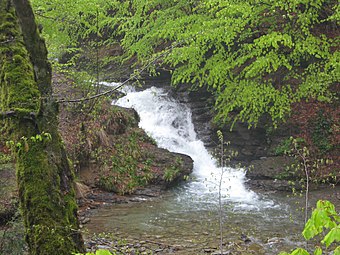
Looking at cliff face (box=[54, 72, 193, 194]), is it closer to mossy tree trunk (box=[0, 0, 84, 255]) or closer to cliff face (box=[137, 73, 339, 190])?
cliff face (box=[137, 73, 339, 190])

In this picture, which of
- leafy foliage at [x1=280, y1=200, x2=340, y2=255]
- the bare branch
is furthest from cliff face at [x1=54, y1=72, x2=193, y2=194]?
leafy foliage at [x1=280, y1=200, x2=340, y2=255]

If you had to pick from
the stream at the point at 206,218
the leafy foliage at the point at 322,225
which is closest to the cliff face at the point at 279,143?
the stream at the point at 206,218

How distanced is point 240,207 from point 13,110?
7.21m

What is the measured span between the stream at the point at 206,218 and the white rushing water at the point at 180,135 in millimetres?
38

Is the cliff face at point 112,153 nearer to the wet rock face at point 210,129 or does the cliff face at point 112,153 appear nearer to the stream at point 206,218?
the stream at point 206,218

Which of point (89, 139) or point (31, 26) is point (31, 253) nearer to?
point (31, 26)

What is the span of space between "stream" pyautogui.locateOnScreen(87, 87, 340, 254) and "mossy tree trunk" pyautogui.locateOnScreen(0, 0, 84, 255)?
2286mm

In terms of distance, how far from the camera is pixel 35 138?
3510 millimetres

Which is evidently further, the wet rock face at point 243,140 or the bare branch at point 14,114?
the wet rock face at point 243,140

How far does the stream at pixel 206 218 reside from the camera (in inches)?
288

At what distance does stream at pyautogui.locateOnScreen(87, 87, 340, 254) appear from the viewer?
7305 mm

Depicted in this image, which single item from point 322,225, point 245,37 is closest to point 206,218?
point 245,37

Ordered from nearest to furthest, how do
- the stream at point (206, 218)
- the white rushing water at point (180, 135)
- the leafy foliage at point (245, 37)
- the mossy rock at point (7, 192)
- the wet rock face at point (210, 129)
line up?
1. the mossy rock at point (7, 192)
2. the stream at point (206, 218)
3. the leafy foliage at point (245, 37)
4. the white rushing water at point (180, 135)
5. the wet rock face at point (210, 129)

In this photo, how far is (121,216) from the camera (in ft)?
29.5
